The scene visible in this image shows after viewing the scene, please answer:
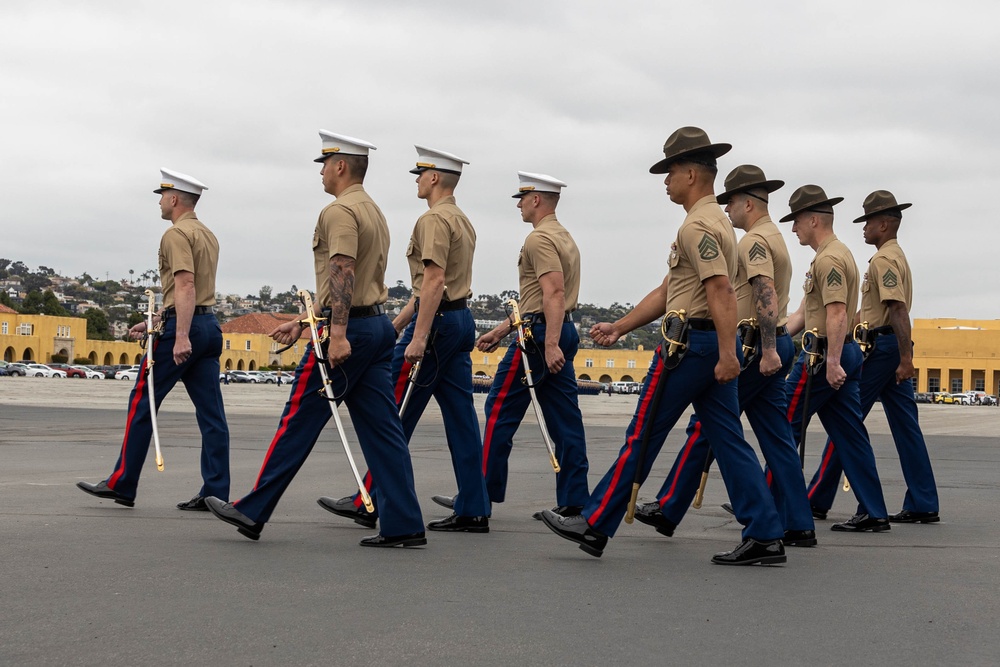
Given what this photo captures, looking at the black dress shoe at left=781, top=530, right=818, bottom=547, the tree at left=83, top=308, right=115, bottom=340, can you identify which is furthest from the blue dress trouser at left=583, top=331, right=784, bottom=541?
the tree at left=83, top=308, right=115, bottom=340

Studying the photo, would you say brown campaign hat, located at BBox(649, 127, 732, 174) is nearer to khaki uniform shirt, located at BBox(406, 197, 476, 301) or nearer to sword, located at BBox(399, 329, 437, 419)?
khaki uniform shirt, located at BBox(406, 197, 476, 301)

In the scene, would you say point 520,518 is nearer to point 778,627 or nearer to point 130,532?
point 130,532

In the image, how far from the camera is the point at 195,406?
797cm

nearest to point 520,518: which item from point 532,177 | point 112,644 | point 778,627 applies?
point 532,177

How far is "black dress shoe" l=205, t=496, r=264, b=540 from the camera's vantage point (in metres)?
6.35

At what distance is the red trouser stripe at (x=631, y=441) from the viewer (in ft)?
20.2

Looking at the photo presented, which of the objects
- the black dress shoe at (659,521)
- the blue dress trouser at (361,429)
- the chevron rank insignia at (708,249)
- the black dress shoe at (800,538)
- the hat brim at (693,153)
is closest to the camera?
the chevron rank insignia at (708,249)

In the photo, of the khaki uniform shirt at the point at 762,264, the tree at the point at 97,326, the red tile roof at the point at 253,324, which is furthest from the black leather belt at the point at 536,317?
the red tile roof at the point at 253,324

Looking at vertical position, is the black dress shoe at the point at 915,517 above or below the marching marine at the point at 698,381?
below

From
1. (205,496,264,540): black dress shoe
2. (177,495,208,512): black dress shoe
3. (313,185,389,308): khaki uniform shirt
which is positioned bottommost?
(177,495,208,512): black dress shoe

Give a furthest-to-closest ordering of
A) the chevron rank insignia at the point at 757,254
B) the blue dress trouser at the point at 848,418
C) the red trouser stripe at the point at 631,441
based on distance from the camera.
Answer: the blue dress trouser at the point at 848,418
the chevron rank insignia at the point at 757,254
the red trouser stripe at the point at 631,441

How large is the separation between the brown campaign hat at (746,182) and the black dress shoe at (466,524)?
234cm

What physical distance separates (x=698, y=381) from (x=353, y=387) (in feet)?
5.64

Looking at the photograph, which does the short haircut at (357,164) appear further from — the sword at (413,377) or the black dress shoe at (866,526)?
the black dress shoe at (866,526)
